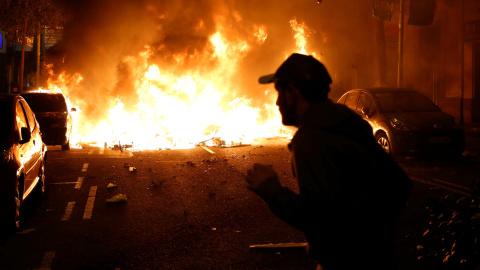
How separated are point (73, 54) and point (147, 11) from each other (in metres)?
4.69

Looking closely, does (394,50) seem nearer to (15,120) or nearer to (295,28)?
(295,28)

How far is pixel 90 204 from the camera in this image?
7734 mm

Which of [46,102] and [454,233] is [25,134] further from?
[46,102]

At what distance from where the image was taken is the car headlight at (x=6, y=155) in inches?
232

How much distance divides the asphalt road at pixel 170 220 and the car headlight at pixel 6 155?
94 centimetres

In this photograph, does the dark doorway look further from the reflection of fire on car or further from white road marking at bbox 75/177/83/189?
white road marking at bbox 75/177/83/189

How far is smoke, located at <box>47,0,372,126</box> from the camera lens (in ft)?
62.1

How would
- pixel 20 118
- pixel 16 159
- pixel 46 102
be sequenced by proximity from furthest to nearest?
pixel 46 102
pixel 20 118
pixel 16 159

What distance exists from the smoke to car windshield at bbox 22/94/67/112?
12.1 ft

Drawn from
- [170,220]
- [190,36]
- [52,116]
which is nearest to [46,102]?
[52,116]

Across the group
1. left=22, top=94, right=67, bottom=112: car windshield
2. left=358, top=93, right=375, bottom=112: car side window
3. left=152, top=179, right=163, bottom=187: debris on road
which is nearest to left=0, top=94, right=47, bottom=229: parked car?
left=152, top=179, right=163, bottom=187: debris on road

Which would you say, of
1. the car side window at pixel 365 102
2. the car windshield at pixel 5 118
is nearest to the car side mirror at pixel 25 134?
the car windshield at pixel 5 118

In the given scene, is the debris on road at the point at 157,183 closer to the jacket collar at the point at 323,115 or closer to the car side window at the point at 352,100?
the car side window at the point at 352,100

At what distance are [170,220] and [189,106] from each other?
11.9 meters
